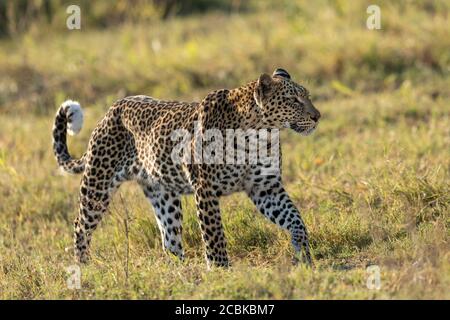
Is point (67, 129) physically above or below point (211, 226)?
above

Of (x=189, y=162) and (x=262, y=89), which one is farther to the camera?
(x=189, y=162)

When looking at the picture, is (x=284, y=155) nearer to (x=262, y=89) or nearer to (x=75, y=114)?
(x=75, y=114)

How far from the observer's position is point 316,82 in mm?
13375

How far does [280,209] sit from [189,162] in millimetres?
739

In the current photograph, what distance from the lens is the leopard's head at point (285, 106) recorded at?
301 inches

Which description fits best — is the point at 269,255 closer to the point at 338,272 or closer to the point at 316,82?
the point at 338,272

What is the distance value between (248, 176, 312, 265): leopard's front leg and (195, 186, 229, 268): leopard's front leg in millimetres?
349

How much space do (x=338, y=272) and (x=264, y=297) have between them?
78 cm

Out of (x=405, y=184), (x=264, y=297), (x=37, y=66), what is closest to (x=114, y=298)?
(x=264, y=297)

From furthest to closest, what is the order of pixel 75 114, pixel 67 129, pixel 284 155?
pixel 284 155
pixel 67 129
pixel 75 114

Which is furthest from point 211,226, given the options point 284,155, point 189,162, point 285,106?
point 284,155

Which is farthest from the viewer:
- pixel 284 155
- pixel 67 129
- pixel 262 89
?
pixel 284 155

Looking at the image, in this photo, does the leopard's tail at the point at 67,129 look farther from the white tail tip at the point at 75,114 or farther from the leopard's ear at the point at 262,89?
the leopard's ear at the point at 262,89

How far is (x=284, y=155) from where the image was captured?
436 inches
